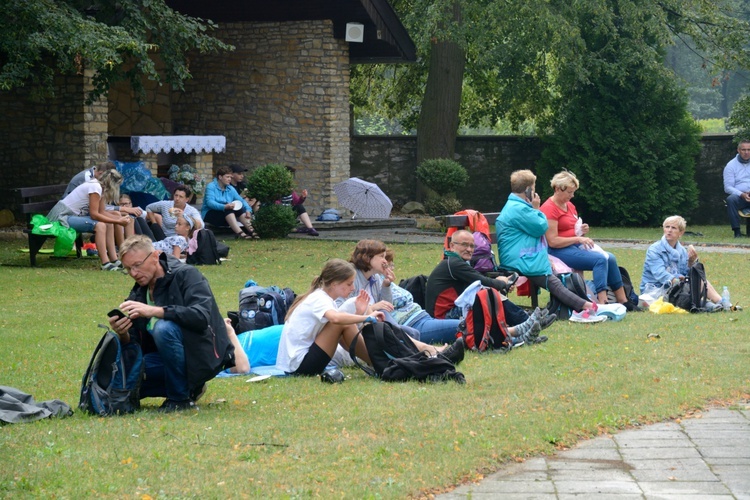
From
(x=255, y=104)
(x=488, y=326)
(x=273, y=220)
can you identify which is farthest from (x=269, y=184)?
(x=488, y=326)

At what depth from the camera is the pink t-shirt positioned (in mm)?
12070

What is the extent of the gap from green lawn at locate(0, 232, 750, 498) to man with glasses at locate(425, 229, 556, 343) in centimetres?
46

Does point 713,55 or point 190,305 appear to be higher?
point 713,55

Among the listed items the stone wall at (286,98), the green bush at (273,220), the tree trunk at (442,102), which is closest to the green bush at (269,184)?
the green bush at (273,220)

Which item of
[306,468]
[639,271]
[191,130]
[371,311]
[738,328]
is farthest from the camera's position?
[191,130]

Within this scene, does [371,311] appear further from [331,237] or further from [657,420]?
[331,237]

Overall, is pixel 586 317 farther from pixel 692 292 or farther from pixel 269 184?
pixel 269 184

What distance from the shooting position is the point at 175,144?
2070 cm

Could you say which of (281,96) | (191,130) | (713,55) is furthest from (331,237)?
(713,55)

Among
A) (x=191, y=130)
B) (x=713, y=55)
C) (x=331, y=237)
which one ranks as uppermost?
(x=713, y=55)

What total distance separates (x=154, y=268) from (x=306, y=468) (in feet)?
6.43

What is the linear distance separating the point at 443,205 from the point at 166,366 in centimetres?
1805

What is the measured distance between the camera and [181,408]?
7.46m

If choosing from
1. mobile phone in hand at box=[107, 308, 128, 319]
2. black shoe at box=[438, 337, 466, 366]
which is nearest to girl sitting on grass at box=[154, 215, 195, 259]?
black shoe at box=[438, 337, 466, 366]
